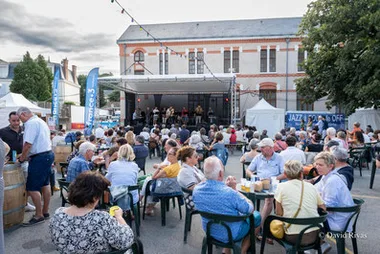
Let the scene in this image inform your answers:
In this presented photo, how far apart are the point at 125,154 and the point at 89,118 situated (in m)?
8.07

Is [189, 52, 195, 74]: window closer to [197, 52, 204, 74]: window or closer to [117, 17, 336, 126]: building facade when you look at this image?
[117, 17, 336, 126]: building facade

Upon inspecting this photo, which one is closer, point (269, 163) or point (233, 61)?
point (269, 163)

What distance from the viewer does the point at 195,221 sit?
4.84 m

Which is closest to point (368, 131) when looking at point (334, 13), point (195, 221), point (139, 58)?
point (334, 13)

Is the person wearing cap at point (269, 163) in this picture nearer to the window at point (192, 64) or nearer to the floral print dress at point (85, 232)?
the floral print dress at point (85, 232)

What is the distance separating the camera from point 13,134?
5.25m

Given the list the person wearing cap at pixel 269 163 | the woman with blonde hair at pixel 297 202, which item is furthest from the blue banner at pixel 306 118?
the woman with blonde hair at pixel 297 202

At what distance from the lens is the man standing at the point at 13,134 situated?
518cm

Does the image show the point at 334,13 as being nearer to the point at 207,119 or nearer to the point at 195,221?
the point at 207,119

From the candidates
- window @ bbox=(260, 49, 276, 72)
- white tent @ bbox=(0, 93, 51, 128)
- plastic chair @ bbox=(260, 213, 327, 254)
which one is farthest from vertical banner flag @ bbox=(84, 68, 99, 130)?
window @ bbox=(260, 49, 276, 72)

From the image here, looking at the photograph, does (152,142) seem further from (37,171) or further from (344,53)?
(344,53)

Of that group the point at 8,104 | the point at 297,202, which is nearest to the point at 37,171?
the point at 297,202

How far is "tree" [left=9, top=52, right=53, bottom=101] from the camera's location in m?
36.2

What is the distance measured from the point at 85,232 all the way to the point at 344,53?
15.9 meters
